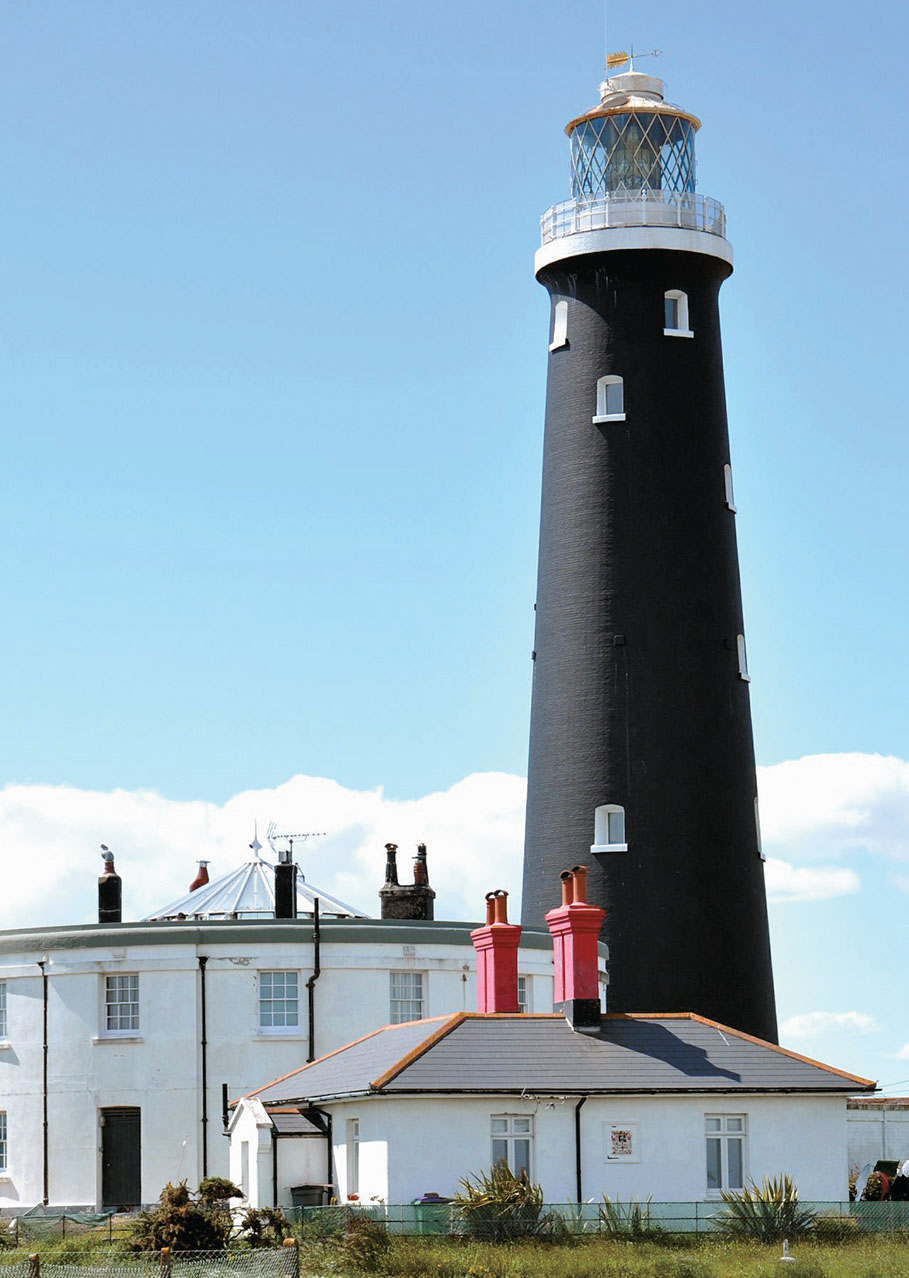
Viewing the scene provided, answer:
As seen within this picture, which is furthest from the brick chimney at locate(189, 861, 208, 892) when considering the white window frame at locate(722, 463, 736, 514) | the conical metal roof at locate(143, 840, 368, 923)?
the white window frame at locate(722, 463, 736, 514)

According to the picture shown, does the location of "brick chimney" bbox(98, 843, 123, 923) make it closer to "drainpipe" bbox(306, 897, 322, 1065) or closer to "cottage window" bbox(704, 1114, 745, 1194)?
"drainpipe" bbox(306, 897, 322, 1065)

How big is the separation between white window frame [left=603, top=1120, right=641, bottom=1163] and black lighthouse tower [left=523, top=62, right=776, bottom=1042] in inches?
551

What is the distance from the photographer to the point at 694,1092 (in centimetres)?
3769

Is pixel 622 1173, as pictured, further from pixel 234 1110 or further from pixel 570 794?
pixel 570 794

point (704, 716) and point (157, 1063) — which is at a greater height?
point (704, 716)

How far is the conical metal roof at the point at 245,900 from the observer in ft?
181

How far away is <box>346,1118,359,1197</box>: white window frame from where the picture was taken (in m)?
38.6

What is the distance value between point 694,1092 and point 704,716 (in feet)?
54.3

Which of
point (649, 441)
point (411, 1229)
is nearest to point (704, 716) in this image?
point (649, 441)

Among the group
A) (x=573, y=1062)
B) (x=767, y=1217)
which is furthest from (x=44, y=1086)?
(x=767, y=1217)

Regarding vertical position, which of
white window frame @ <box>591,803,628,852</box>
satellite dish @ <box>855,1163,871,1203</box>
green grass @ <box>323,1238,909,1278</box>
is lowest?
satellite dish @ <box>855,1163,871,1203</box>

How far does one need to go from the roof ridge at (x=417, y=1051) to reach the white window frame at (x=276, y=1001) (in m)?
9.51

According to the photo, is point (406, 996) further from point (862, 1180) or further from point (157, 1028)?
point (862, 1180)

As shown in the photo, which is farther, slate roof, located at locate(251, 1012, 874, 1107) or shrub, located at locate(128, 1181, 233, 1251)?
slate roof, located at locate(251, 1012, 874, 1107)
